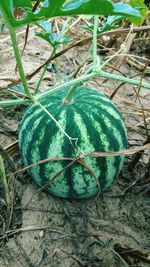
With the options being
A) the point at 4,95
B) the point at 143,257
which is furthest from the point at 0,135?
the point at 143,257

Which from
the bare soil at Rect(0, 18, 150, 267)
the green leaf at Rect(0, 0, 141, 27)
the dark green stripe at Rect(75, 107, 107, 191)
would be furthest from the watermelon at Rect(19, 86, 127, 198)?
the green leaf at Rect(0, 0, 141, 27)

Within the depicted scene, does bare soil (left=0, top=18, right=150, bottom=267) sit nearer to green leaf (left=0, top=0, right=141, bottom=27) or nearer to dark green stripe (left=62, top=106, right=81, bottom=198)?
dark green stripe (left=62, top=106, right=81, bottom=198)

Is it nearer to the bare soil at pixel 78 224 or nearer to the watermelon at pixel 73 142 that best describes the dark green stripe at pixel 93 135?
the watermelon at pixel 73 142

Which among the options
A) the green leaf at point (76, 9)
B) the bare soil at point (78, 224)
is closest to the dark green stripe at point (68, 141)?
the bare soil at point (78, 224)

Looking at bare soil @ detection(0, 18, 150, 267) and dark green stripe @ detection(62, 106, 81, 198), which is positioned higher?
dark green stripe @ detection(62, 106, 81, 198)

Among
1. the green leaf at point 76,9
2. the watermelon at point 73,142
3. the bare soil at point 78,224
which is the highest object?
the green leaf at point 76,9

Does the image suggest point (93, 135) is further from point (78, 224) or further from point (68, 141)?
point (78, 224)

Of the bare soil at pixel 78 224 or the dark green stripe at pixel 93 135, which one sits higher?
the dark green stripe at pixel 93 135

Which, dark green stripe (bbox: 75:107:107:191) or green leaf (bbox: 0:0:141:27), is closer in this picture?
green leaf (bbox: 0:0:141:27)

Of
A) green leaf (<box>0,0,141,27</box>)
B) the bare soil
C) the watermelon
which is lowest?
the bare soil
